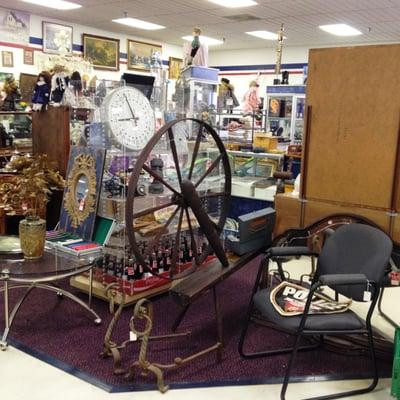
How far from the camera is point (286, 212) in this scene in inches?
134

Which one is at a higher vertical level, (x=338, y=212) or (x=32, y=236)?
(x=338, y=212)

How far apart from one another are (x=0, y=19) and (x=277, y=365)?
714 centimetres

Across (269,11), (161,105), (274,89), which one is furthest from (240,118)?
(161,105)

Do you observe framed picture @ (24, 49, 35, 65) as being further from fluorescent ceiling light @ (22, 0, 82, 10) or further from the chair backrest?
the chair backrest

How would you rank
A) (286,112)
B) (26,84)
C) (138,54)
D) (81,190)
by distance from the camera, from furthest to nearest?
(138,54), (26,84), (286,112), (81,190)

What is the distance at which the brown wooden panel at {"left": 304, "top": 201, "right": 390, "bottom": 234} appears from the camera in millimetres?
2943

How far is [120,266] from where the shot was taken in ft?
11.1

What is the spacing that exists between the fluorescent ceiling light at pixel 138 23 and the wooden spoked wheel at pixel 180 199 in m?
5.32

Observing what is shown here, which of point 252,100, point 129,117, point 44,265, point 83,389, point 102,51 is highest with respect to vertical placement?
point 102,51

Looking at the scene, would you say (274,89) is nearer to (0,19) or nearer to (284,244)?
(284,244)

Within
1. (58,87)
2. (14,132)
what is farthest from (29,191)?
(14,132)

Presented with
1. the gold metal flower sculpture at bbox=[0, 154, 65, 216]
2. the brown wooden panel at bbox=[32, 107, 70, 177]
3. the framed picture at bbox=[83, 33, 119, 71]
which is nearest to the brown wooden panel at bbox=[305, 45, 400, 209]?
the gold metal flower sculpture at bbox=[0, 154, 65, 216]

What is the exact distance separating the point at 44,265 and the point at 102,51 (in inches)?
292

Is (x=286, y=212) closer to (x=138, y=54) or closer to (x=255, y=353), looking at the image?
(x=255, y=353)
